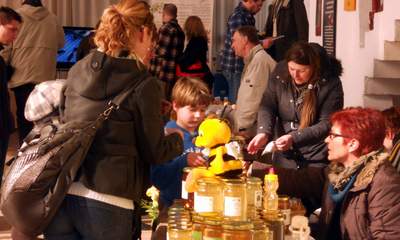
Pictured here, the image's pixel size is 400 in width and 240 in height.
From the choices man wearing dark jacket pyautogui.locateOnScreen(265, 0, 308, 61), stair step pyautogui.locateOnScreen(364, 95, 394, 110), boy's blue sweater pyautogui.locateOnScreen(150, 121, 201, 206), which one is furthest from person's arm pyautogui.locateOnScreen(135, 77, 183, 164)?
man wearing dark jacket pyautogui.locateOnScreen(265, 0, 308, 61)

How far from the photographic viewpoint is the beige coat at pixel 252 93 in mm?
5906

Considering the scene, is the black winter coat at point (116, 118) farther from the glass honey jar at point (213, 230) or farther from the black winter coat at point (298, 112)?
the black winter coat at point (298, 112)

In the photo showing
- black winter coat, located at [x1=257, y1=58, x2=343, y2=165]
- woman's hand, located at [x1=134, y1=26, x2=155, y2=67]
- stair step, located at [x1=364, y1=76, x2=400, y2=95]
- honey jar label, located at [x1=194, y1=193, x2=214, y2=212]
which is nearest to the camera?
honey jar label, located at [x1=194, y1=193, x2=214, y2=212]

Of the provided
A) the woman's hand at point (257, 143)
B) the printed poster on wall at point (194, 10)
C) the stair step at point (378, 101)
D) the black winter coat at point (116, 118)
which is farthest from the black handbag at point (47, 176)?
the printed poster on wall at point (194, 10)

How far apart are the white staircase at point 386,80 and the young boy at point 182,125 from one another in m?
2.25

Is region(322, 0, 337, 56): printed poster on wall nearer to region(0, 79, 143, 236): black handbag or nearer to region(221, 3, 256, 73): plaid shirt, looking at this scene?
region(221, 3, 256, 73): plaid shirt

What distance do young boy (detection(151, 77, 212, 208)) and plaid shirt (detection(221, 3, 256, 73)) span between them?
12.5 feet

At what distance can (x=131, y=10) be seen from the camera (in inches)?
111

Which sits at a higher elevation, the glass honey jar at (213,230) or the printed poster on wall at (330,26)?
the printed poster on wall at (330,26)

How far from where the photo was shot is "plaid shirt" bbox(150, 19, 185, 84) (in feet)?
28.8

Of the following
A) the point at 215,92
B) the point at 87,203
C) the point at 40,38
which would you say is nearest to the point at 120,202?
the point at 87,203

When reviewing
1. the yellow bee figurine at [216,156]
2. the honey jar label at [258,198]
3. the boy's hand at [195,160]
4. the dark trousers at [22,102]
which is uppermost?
the yellow bee figurine at [216,156]


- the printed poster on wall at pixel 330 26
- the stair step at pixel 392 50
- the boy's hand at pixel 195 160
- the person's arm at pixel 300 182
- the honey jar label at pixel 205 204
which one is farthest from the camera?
the printed poster on wall at pixel 330 26

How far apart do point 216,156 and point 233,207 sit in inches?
11.5
